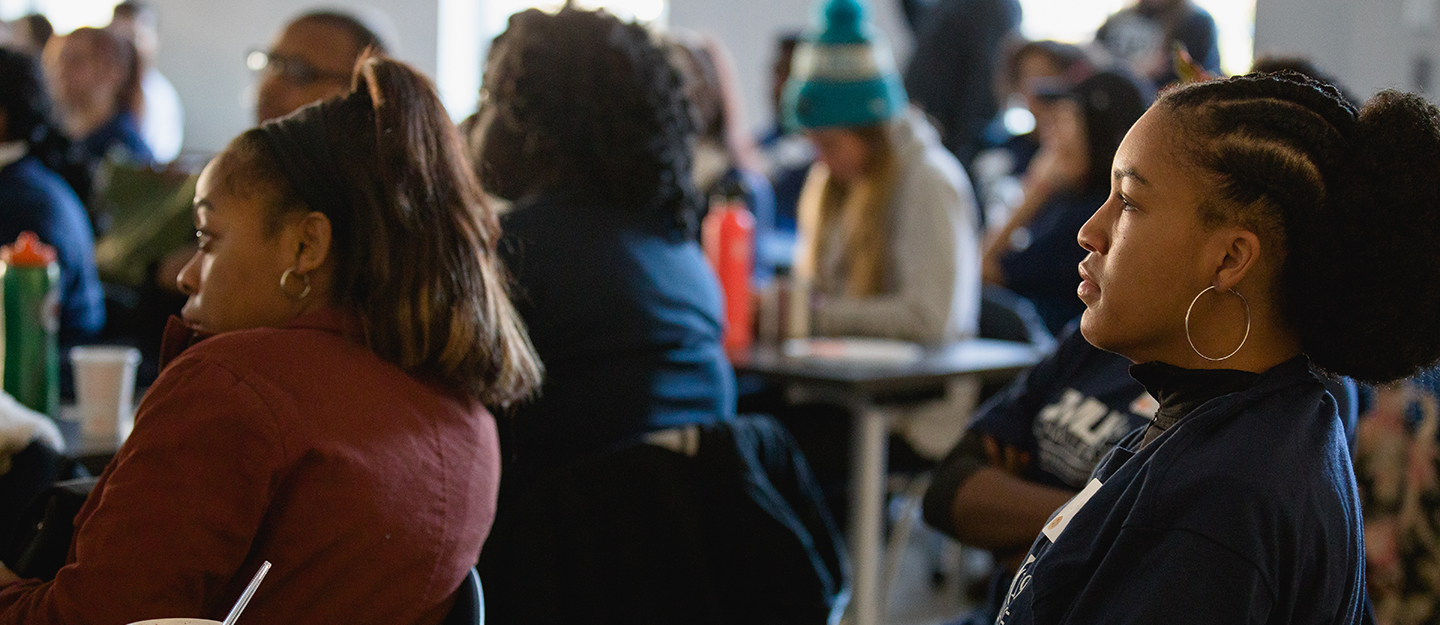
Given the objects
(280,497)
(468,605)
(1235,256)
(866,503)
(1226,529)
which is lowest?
(866,503)

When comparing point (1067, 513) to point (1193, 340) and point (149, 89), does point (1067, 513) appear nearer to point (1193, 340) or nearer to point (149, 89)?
point (1193, 340)

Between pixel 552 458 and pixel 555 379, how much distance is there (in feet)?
0.35

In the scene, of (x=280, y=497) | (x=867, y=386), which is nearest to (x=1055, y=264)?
(x=867, y=386)

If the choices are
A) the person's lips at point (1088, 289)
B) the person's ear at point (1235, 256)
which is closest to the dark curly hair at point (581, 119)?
the person's lips at point (1088, 289)

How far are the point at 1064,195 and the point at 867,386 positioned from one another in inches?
66.6

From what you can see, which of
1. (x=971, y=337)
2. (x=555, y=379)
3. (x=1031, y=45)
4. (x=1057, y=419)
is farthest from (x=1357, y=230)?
(x=1031, y=45)

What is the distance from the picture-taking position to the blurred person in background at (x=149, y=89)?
475 centimetres

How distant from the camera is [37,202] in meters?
2.39

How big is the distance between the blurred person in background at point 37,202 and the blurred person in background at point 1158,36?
370cm

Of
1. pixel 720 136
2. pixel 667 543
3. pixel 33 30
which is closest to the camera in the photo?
pixel 667 543

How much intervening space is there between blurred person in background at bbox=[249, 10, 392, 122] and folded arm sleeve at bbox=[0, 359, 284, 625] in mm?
1255

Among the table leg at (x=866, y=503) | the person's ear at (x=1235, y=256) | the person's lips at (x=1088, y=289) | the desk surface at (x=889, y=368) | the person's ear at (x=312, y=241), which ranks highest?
the person's ear at (x=1235, y=256)

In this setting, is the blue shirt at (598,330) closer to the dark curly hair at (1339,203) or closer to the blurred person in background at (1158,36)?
the dark curly hair at (1339,203)

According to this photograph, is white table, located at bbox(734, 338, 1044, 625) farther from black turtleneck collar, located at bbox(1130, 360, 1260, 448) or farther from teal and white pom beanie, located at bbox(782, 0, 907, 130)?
black turtleneck collar, located at bbox(1130, 360, 1260, 448)
